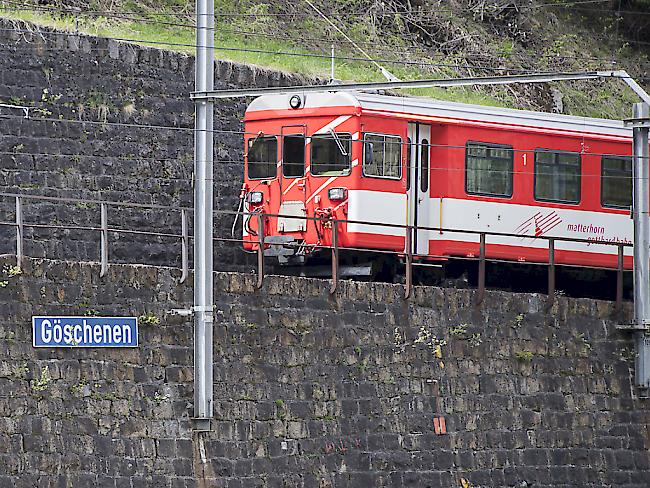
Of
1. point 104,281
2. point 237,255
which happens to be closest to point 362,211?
point 237,255

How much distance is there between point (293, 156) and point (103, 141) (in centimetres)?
281

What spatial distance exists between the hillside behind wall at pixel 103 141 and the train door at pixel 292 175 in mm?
935

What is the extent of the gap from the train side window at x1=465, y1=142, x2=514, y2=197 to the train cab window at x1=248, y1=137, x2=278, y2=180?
Answer: 2881 millimetres

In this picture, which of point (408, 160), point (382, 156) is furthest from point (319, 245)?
point (408, 160)

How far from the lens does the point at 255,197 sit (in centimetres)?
2277

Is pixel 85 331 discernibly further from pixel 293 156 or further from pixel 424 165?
pixel 424 165

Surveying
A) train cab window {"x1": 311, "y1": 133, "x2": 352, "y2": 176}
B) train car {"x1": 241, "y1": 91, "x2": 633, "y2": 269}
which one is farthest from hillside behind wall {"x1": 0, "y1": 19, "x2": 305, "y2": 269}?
train cab window {"x1": 311, "y1": 133, "x2": 352, "y2": 176}

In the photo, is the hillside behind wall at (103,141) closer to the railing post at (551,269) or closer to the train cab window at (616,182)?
the railing post at (551,269)

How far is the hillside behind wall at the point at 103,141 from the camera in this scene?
21625 mm

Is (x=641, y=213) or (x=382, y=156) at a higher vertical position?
(x=382, y=156)

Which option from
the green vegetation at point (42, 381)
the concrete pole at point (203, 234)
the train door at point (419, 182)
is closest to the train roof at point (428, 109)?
the train door at point (419, 182)

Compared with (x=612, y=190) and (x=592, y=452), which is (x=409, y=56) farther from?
(x=592, y=452)

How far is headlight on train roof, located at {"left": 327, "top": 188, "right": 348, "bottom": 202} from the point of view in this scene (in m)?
21.6

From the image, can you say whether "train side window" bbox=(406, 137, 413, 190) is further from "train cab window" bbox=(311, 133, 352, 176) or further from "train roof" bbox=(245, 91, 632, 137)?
"train cab window" bbox=(311, 133, 352, 176)
